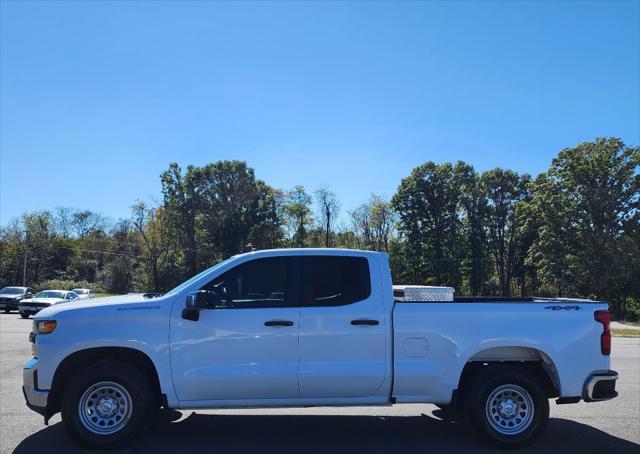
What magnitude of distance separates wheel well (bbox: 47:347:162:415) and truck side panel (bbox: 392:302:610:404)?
103 inches

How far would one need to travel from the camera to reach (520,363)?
→ 608 cm

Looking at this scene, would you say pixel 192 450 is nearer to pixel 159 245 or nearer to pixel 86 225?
pixel 159 245

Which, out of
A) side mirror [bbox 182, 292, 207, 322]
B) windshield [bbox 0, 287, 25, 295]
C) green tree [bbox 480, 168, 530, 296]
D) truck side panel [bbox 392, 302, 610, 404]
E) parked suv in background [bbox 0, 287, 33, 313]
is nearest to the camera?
side mirror [bbox 182, 292, 207, 322]

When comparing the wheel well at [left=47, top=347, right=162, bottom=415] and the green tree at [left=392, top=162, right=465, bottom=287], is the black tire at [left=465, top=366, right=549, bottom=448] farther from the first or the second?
the green tree at [left=392, top=162, right=465, bottom=287]

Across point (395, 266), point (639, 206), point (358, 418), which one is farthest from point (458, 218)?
point (358, 418)

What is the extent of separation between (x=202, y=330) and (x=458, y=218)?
6081 cm

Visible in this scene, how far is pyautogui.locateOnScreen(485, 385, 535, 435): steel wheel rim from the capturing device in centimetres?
580

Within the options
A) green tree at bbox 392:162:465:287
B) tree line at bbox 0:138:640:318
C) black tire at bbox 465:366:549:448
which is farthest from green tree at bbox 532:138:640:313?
black tire at bbox 465:366:549:448

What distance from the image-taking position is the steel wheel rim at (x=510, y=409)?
228 inches

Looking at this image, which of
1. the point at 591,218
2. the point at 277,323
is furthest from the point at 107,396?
the point at 591,218

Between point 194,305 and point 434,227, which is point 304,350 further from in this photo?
point 434,227

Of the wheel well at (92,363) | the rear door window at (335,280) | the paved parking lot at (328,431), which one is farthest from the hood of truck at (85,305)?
the rear door window at (335,280)

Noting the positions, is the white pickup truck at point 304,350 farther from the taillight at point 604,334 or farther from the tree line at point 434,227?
the tree line at point 434,227

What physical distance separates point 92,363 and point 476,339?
13.5 ft
